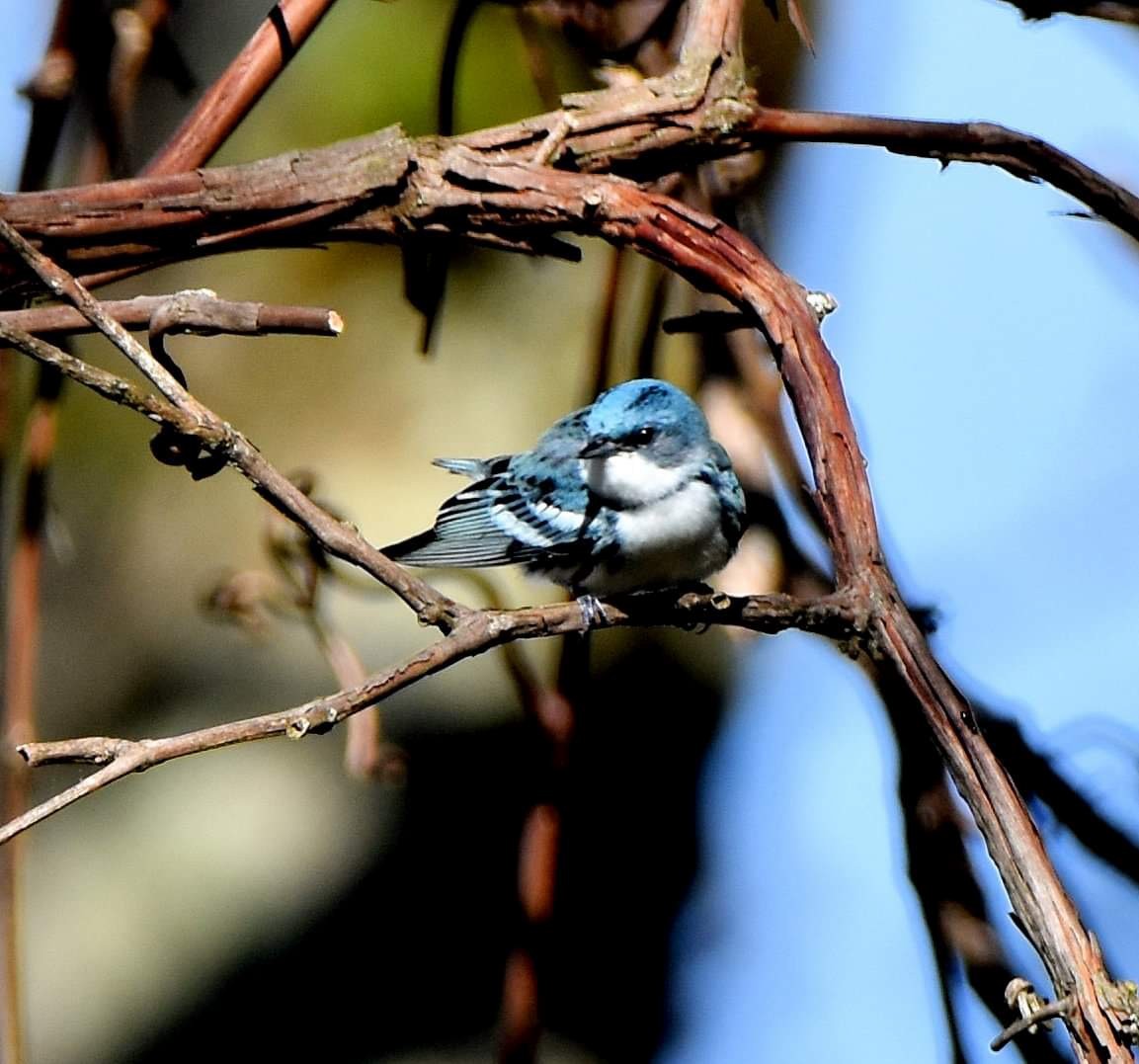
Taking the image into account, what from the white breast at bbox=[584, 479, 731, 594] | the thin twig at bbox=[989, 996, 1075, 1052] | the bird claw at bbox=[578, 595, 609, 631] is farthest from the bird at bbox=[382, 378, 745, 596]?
the thin twig at bbox=[989, 996, 1075, 1052]

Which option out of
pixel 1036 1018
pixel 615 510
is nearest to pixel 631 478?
pixel 615 510

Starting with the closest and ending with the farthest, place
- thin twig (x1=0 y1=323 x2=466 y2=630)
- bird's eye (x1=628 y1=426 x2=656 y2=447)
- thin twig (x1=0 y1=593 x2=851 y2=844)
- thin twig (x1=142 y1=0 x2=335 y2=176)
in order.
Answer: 1. thin twig (x1=0 y1=593 x2=851 y2=844)
2. thin twig (x1=0 y1=323 x2=466 y2=630)
3. thin twig (x1=142 y1=0 x2=335 y2=176)
4. bird's eye (x1=628 y1=426 x2=656 y2=447)

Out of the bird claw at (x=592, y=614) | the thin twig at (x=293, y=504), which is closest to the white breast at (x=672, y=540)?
the bird claw at (x=592, y=614)

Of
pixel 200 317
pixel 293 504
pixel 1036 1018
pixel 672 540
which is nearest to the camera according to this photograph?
pixel 1036 1018

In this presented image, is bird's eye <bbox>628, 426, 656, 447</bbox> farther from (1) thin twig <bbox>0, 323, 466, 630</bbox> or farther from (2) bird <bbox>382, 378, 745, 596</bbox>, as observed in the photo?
(1) thin twig <bbox>0, 323, 466, 630</bbox>

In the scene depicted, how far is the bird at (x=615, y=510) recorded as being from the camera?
2260 mm

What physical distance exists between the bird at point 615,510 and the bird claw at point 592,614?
66 centimetres

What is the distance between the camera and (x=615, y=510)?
93.2 inches

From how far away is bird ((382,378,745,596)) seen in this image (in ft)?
7.41

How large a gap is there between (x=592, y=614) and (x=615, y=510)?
918 millimetres

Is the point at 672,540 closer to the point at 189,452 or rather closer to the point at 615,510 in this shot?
the point at 615,510

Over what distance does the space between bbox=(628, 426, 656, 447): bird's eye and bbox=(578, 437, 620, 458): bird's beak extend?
0.03m

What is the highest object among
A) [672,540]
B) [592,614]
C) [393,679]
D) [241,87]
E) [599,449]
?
[241,87]

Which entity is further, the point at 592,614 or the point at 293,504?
the point at 592,614
